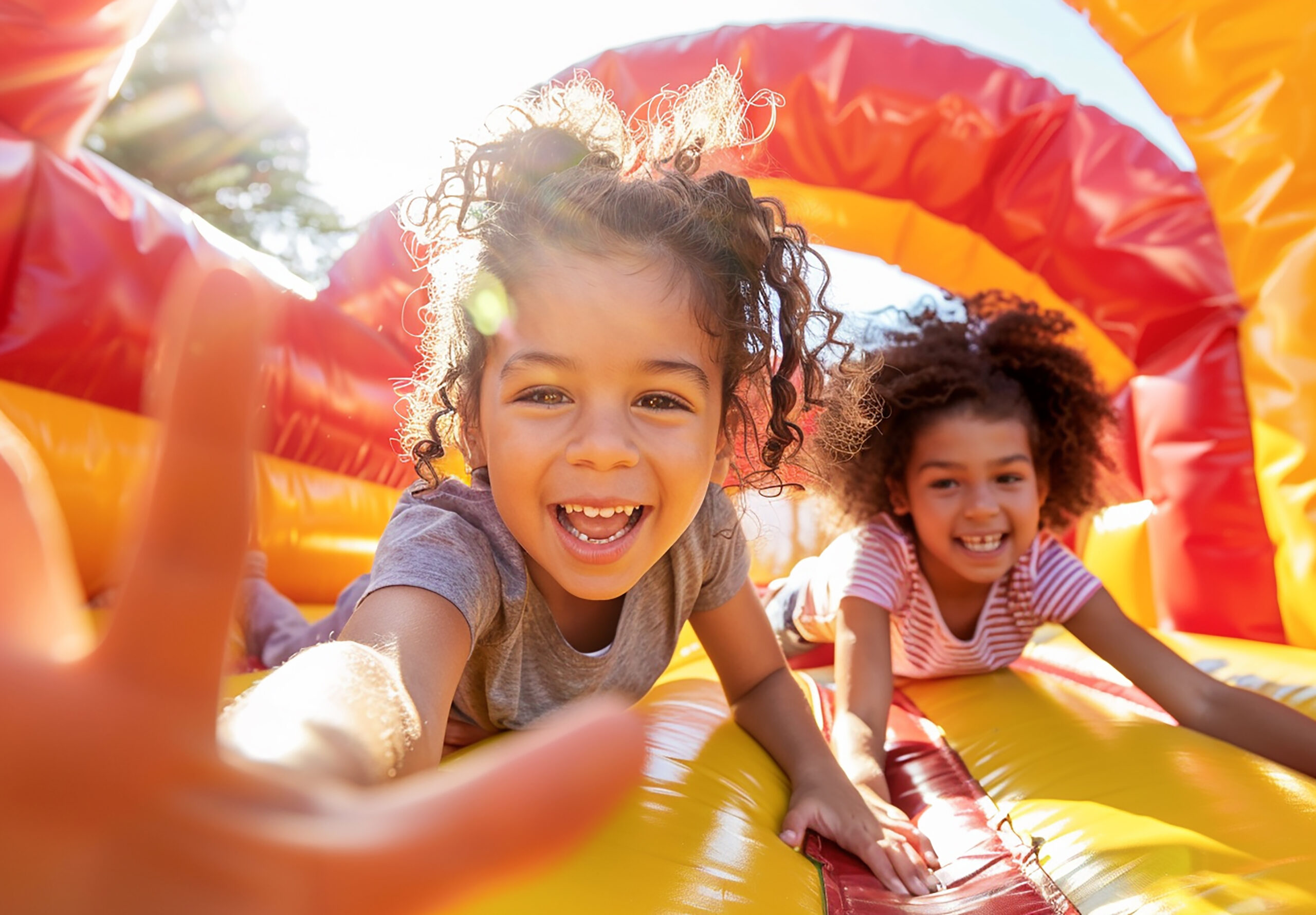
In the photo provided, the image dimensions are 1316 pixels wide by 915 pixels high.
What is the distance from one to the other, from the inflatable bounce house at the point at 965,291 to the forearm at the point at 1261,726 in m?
0.07

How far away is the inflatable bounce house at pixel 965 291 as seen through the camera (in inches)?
30.5

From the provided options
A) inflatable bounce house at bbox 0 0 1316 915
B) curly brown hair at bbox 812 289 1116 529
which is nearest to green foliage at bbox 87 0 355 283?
inflatable bounce house at bbox 0 0 1316 915

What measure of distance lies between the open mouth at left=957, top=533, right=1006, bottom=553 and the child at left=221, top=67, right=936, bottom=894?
1.44 feet

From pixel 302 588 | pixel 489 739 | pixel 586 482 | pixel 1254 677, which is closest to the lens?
pixel 586 482

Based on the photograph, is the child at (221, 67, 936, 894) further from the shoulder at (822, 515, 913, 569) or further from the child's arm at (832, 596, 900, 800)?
the shoulder at (822, 515, 913, 569)

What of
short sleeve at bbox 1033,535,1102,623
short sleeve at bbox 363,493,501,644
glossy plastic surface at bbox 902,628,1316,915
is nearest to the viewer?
glossy plastic surface at bbox 902,628,1316,915

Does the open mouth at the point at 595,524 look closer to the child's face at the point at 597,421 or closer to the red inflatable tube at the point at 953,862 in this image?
the child's face at the point at 597,421

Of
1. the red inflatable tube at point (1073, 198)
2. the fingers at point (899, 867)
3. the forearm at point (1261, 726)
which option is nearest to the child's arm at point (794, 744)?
the fingers at point (899, 867)

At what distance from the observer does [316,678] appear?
0.45 metres

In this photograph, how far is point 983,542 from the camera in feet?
4.82

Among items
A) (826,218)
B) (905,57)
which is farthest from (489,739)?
(905,57)

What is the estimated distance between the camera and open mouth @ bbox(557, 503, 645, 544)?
0.86 meters

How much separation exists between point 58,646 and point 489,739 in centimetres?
79

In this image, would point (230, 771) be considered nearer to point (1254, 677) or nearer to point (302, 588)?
point (1254, 677)
